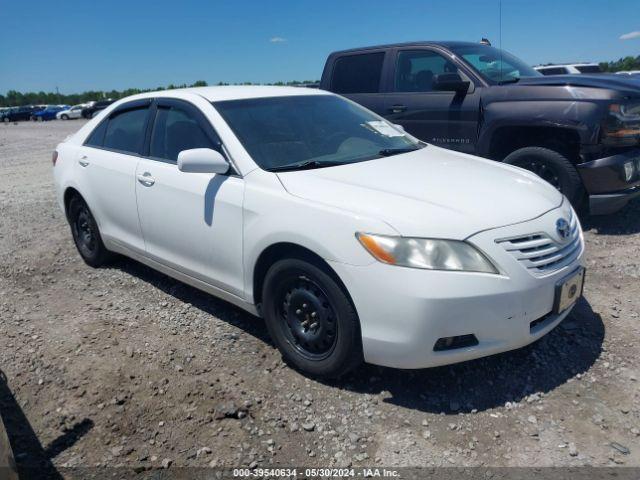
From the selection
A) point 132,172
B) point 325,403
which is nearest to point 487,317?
point 325,403

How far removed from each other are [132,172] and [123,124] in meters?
0.63

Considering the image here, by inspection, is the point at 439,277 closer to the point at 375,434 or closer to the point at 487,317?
the point at 487,317

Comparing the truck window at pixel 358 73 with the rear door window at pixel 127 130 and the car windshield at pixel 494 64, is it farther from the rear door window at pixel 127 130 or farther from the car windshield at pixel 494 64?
the rear door window at pixel 127 130

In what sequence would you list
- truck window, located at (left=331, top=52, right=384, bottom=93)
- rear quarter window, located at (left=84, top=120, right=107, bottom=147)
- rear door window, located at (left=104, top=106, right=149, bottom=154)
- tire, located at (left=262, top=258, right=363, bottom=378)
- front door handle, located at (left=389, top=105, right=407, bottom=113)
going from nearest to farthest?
tire, located at (left=262, top=258, right=363, bottom=378) → rear door window, located at (left=104, top=106, right=149, bottom=154) → rear quarter window, located at (left=84, top=120, right=107, bottom=147) → front door handle, located at (left=389, top=105, right=407, bottom=113) → truck window, located at (left=331, top=52, right=384, bottom=93)

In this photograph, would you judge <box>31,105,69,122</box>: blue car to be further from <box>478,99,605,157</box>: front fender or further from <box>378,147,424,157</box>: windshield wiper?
<box>378,147,424,157</box>: windshield wiper

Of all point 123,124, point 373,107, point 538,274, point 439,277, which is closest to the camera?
point 439,277

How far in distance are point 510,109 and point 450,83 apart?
26.7 inches

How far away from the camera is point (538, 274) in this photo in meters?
2.72

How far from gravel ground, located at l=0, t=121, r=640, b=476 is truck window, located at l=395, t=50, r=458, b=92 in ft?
9.83

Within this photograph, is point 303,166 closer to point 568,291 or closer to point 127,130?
point 568,291

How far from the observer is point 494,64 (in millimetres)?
6211

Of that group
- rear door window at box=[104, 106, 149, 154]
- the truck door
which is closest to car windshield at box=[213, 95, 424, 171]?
rear door window at box=[104, 106, 149, 154]

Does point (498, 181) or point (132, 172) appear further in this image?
point (132, 172)

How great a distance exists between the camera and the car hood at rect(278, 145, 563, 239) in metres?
2.71
